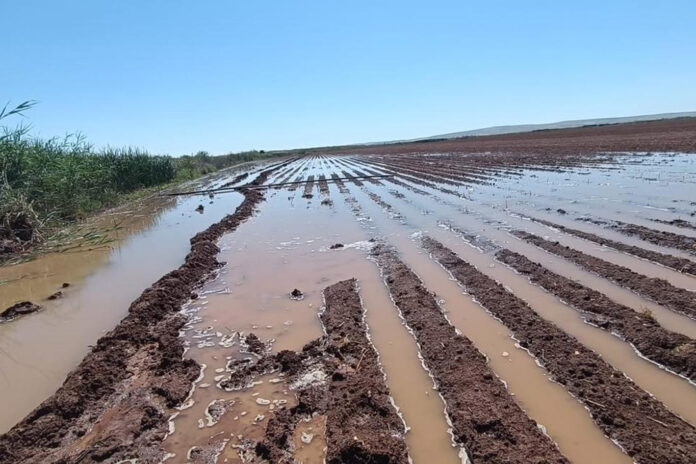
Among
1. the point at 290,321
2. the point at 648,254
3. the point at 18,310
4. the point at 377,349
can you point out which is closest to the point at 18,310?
the point at 18,310

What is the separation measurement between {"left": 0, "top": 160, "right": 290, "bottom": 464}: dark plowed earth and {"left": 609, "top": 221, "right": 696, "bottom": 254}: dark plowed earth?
24.5 feet

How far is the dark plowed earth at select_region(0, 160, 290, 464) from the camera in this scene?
3287 millimetres

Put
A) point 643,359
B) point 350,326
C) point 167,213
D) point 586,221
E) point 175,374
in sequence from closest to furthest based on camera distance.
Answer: point 643,359 → point 175,374 → point 350,326 → point 586,221 → point 167,213

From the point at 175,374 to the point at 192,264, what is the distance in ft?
13.5

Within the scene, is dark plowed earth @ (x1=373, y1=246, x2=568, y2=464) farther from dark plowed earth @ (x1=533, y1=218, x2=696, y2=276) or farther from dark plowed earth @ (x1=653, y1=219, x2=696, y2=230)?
dark plowed earth @ (x1=653, y1=219, x2=696, y2=230)

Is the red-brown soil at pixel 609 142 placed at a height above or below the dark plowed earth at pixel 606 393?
above

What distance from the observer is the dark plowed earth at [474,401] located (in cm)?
289

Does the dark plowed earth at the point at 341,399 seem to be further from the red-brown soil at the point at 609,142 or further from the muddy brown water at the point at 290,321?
the red-brown soil at the point at 609,142

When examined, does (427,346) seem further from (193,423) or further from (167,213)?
(167,213)

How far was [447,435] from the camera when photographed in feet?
10.4

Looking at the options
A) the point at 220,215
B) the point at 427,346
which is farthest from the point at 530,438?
the point at 220,215

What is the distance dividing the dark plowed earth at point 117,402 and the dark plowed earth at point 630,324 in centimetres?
425

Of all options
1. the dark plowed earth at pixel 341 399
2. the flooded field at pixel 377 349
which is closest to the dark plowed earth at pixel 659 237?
the flooded field at pixel 377 349

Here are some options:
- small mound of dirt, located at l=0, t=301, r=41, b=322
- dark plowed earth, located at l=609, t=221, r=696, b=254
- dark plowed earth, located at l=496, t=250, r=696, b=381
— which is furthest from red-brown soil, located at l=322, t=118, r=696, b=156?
small mound of dirt, located at l=0, t=301, r=41, b=322
